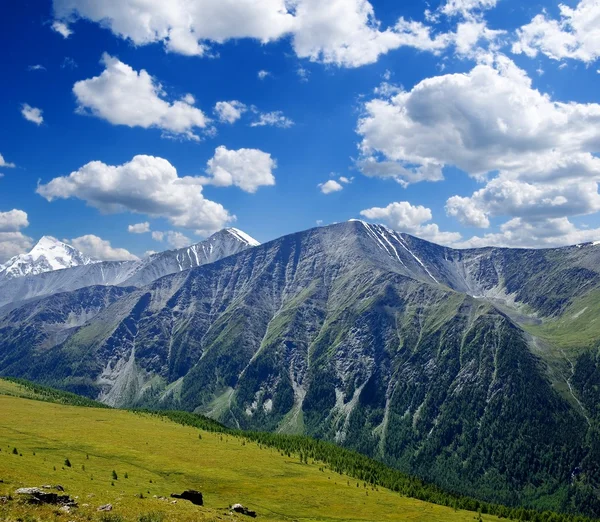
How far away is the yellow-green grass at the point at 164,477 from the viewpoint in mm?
67625

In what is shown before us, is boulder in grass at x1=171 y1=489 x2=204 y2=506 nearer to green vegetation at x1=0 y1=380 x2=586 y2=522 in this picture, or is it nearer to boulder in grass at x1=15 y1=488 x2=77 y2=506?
green vegetation at x1=0 y1=380 x2=586 y2=522

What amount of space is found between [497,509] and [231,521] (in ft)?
568

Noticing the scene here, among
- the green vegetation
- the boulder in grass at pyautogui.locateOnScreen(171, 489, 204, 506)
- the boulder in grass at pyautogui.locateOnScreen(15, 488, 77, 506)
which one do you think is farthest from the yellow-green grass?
the boulder in grass at pyautogui.locateOnScreen(171, 489, 204, 506)

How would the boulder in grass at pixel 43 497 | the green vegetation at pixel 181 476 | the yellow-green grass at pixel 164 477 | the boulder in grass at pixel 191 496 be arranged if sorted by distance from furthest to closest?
the green vegetation at pixel 181 476, the boulder in grass at pixel 191 496, the yellow-green grass at pixel 164 477, the boulder in grass at pixel 43 497

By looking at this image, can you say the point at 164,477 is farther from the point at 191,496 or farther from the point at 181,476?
the point at 191,496

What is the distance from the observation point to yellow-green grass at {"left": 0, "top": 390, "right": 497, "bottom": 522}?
67.6 m

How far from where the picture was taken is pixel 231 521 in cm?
6612

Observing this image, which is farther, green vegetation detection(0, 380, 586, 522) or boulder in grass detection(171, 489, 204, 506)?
green vegetation detection(0, 380, 586, 522)

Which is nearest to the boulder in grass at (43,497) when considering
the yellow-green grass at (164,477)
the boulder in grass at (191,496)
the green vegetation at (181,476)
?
the yellow-green grass at (164,477)

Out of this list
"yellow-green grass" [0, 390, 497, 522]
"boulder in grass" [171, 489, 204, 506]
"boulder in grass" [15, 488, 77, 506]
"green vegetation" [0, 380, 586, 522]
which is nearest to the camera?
"boulder in grass" [15, 488, 77, 506]

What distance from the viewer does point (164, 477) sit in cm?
12206

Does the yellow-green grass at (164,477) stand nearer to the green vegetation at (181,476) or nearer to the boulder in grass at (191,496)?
the green vegetation at (181,476)

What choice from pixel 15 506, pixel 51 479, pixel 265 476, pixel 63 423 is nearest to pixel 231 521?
pixel 15 506

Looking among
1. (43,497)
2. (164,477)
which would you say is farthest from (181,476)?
(43,497)
